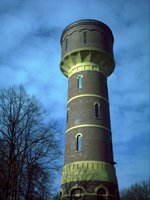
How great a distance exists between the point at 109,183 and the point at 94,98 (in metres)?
7.35

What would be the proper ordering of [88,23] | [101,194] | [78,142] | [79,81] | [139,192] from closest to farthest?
[101,194] < [78,142] < [79,81] < [88,23] < [139,192]

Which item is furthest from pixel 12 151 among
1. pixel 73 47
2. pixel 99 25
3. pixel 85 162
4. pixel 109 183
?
pixel 99 25

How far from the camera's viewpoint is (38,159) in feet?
49.5

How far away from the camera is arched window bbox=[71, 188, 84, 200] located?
71.1ft

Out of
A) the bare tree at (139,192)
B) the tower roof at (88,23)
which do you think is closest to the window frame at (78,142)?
the tower roof at (88,23)

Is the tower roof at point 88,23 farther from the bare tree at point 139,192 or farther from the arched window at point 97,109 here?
the bare tree at point 139,192

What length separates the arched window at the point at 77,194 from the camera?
71.1ft

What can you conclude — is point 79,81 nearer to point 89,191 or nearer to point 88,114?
point 88,114

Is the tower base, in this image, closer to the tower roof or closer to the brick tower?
the brick tower

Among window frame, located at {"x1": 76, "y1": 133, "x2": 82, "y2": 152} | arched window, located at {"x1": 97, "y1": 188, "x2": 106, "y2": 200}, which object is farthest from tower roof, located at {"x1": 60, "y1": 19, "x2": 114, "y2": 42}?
arched window, located at {"x1": 97, "y1": 188, "x2": 106, "y2": 200}

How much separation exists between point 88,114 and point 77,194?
6597mm

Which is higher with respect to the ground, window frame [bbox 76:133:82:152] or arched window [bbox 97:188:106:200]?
window frame [bbox 76:133:82:152]

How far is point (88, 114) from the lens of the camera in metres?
24.4

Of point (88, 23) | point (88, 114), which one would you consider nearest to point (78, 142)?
point (88, 114)
